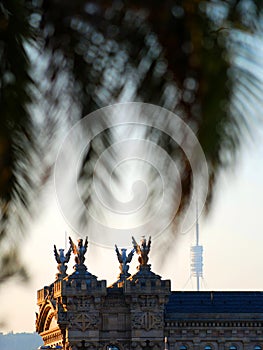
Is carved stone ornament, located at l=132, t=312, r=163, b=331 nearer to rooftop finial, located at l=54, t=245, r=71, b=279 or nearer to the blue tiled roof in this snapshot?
the blue tiled roof

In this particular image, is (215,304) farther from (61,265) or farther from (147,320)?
(61,265)

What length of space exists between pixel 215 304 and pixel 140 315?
4.72 meters

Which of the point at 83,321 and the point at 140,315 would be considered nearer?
the point at 83,321

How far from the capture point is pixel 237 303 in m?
53.0

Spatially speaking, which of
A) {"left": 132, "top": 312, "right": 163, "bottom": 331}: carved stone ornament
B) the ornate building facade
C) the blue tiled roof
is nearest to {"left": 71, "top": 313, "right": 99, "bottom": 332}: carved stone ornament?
the ornate building facade

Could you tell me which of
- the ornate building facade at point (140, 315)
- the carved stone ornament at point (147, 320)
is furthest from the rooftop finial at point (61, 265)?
the carved stone ornament at point (147, 320)

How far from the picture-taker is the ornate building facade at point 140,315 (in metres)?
49.2

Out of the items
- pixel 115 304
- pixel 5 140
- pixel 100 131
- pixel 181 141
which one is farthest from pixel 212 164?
pixel 115 304

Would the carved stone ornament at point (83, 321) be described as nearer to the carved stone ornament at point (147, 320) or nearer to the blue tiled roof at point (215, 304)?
the carved stone ornament at point (147, 320)

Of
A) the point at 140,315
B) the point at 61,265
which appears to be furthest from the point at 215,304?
the point at 61,265

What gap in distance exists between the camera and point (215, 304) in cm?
5303

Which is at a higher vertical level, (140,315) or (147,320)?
(140,315)

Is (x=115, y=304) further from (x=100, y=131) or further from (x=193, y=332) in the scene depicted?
(x=100, y=131)

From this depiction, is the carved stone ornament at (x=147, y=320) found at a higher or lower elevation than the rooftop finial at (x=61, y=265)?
lower
